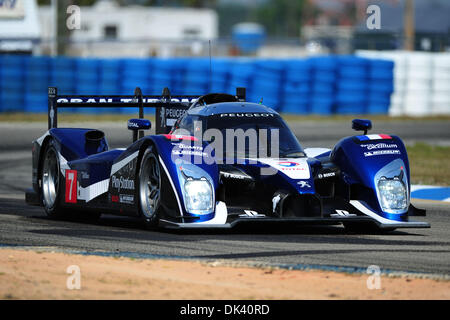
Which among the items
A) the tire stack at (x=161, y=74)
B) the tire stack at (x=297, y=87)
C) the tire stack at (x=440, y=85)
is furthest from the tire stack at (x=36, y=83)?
the tire stack at (x=440, y=85)

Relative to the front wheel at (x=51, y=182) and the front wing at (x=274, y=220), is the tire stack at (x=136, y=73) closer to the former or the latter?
the front wheel at (x=51, y=182)

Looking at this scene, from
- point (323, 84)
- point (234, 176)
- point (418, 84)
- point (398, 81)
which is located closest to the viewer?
point (234, 176)

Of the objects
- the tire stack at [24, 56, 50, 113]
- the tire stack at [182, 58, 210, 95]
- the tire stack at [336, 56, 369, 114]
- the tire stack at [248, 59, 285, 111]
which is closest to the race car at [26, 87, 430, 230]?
the tire stack at [182, 58, 210, 95]

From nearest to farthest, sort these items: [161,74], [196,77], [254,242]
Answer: [254,242] → [196,77] → [161,74]

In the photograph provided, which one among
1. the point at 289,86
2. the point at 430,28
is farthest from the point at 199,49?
the point at 430,28

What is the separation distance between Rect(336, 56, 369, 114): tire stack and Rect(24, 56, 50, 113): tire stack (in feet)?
30.1

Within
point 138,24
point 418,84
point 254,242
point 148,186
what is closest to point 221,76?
point 418,84

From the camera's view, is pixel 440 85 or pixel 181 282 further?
pixel 440 85

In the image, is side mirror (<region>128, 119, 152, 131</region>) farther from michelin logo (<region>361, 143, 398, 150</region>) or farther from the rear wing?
michelin logo (<region>361, 143, 398, 150</region>)

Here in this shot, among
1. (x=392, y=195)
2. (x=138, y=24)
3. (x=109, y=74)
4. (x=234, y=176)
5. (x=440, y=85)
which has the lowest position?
(x=440, y=85)

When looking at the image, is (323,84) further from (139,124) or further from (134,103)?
(139,124)

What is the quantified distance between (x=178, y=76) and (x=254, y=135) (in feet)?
65.7

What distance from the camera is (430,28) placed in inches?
2995

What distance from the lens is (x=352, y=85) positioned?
3109 cm
